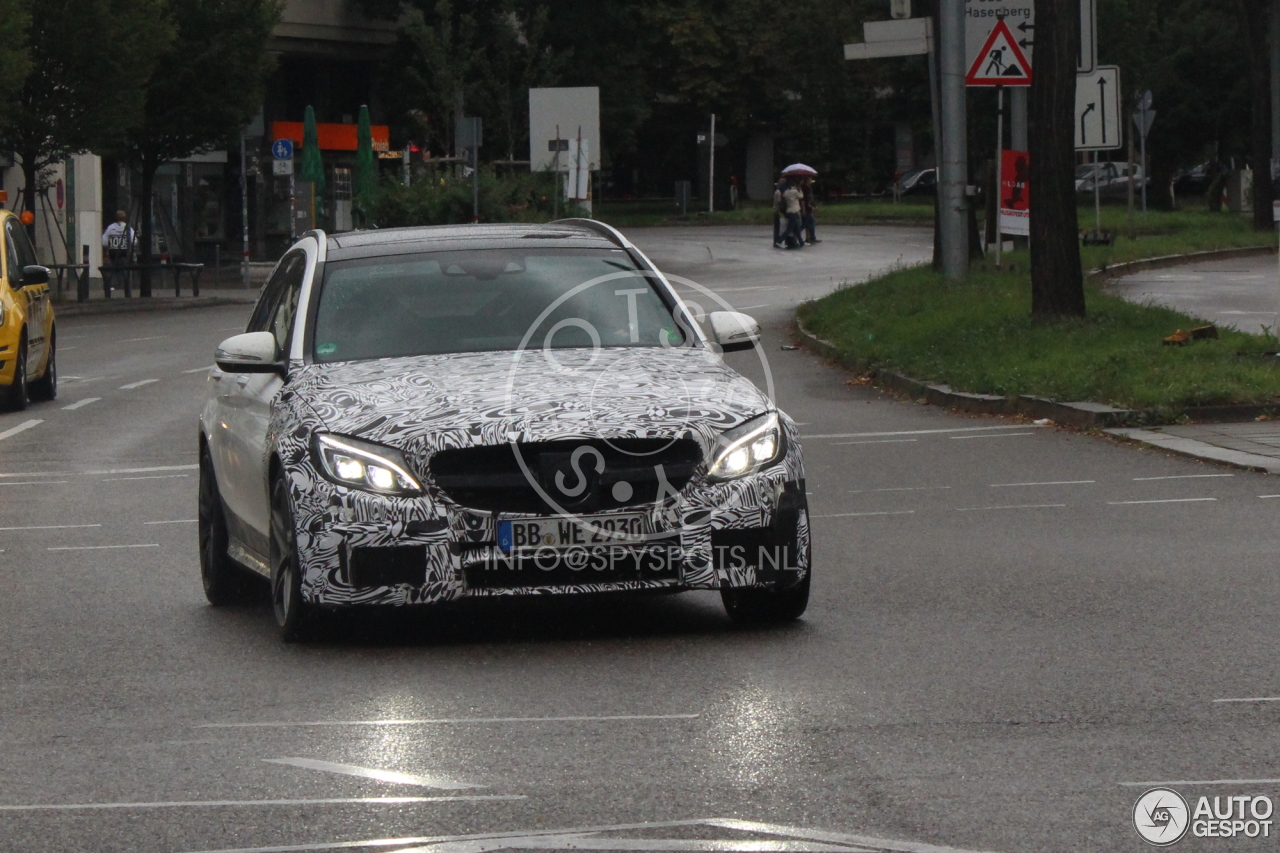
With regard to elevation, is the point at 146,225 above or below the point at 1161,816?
above

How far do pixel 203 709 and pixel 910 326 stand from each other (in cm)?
1684

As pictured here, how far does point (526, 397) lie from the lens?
26.0 ft

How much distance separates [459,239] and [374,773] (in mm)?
4039

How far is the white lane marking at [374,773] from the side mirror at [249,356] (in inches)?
112

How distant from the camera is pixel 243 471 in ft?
29.0

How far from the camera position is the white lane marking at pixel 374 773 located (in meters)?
5.71

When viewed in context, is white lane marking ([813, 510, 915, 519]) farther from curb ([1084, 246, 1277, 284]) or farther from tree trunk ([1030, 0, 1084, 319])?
curb ([1084, 246, 1277, 284])

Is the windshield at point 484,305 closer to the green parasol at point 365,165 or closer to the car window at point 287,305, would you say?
the car window at point 287,305

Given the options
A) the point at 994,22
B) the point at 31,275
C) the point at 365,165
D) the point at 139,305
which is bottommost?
the point at 139,305

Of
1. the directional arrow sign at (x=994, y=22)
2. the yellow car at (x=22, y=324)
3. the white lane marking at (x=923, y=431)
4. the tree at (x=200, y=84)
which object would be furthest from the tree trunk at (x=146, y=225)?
the white lane marking at (x=923, y=431)

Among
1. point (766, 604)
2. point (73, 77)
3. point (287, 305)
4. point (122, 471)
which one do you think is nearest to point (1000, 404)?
point (122, 471)

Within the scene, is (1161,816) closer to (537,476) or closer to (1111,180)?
(537,476)

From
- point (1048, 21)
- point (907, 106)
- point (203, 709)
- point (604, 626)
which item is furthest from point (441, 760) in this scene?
point (907, 106)

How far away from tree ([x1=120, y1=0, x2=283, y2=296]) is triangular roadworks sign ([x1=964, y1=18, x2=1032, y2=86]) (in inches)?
999
